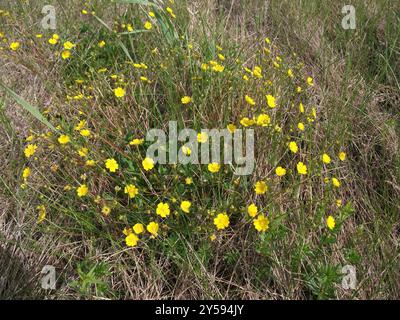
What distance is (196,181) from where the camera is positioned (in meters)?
1.72

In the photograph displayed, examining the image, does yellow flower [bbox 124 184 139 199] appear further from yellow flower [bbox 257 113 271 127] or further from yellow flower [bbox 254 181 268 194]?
yellow flower [bbox 257 113 271 127]

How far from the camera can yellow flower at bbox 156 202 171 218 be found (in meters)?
1.55

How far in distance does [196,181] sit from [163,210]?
0.25m

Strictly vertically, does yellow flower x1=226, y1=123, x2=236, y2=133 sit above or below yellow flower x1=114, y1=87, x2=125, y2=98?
below

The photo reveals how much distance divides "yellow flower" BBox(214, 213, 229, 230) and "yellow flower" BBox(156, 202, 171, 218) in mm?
229

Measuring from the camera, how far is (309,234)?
162 cm

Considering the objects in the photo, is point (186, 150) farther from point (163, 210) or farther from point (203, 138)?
point (163, 210)

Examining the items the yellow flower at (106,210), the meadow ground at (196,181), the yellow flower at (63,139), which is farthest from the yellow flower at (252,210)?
the yellow flower at (63,139)

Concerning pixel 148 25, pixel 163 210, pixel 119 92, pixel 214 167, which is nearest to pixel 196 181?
pixel 214 167

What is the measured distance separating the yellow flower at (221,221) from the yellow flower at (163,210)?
229 mm

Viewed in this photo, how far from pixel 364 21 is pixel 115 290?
8.88 ft

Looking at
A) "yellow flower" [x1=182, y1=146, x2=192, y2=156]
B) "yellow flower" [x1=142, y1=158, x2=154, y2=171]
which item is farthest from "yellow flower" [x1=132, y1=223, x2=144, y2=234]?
"yellow flower" [x1=182, y1=146, x2=192, y2=156]

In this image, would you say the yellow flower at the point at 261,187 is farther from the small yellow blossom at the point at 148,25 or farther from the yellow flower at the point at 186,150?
the small yellow blossom at the point at 148,25
